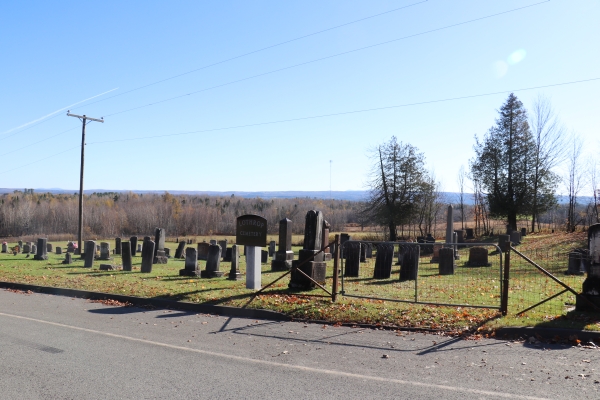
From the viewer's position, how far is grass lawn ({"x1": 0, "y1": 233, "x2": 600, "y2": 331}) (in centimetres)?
948

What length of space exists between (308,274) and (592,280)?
6245 mm

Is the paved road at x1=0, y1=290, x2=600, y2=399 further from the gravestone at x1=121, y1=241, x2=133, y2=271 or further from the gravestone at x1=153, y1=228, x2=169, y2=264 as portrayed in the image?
the gravestone at x1=153, y1=228, x2=169, y2=264

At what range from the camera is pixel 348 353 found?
7727mm

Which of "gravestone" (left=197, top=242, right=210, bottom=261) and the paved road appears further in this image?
"gravestone" (left=197, top=242, right=210, bottom=261)

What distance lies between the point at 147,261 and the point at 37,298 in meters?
5.59

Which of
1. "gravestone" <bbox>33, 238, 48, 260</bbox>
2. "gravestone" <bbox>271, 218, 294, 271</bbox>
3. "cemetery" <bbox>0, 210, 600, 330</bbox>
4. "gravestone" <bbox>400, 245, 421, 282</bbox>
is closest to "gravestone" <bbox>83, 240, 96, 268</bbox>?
"cemetery" <bbox>0, 210, 600, 330</bbox>

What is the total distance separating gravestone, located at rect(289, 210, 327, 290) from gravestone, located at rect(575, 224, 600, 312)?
5.78m

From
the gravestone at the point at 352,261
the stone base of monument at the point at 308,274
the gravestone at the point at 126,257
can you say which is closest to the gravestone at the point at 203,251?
the gravestone at the point at 126,257

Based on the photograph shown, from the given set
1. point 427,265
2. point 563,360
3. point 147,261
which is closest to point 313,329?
point 563,360

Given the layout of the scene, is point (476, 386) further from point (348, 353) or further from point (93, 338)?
point (93, 338)

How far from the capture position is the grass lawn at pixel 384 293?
31.1 ft

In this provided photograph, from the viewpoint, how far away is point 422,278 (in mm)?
16703

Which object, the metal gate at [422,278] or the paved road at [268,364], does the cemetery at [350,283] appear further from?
the paved road at [268,364]

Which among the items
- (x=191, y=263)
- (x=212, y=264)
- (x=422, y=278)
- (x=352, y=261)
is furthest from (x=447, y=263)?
(x=191, y=263)
